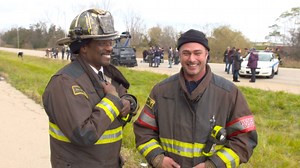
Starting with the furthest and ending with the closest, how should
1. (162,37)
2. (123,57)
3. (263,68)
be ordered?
(162,37)
(123,57)
(263,68)

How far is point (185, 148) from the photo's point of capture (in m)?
2.30

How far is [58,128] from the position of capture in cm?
222

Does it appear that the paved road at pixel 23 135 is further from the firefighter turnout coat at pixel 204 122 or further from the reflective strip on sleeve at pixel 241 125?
the reflective strip on sleeve at pixel 241 125

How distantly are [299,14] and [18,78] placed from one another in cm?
3436

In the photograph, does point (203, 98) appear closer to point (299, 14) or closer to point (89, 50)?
point (89, 50)

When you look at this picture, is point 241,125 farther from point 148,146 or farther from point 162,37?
point 162,37

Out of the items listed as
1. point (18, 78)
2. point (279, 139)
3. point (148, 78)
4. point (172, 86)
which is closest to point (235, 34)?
point (148, 78)

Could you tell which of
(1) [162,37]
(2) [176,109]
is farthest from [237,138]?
(1) [162,37]

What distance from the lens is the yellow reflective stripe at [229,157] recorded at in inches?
87.7

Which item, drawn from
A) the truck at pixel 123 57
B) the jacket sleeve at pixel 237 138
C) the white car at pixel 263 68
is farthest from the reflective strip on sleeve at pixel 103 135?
the truck at pixel 123 57

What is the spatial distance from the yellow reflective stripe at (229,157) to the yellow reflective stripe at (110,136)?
2.54ft

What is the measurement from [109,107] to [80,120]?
8.8 inches

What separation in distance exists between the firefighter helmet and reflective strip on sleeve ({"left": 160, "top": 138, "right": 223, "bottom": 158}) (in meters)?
0.92

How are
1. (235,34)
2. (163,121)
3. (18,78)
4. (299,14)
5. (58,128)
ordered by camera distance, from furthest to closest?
(235,34) < (299,14) < (18,78) < (163,121) < (58,128)
